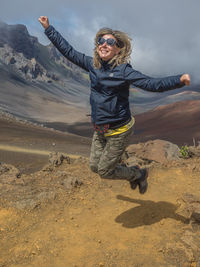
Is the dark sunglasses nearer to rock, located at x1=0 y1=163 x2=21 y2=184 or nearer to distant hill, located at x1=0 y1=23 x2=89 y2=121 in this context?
rock, located at x1=0 y1=163 x2=21 y2=184

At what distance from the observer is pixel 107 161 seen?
3.70 m

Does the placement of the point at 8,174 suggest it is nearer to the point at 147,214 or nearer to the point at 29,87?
the point at 147,214

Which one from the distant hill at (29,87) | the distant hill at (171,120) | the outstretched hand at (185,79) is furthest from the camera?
the distant hill at (29,87)

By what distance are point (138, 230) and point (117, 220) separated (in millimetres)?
409

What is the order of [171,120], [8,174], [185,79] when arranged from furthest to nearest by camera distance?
[171,120], [8,174], [185,79]

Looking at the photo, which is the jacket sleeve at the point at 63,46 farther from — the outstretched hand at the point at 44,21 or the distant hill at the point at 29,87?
the distant hill at the point at 29,87

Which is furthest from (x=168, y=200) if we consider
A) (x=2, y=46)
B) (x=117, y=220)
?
(x=2, y=46)

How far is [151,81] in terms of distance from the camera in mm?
3062

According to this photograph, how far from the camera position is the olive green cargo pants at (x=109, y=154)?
12.0ft

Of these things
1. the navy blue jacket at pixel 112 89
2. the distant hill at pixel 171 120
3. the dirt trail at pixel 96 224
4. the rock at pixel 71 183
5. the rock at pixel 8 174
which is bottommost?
the dirt trail at pixel 96 224

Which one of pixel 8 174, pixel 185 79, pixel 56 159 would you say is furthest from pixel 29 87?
pixel 185 79

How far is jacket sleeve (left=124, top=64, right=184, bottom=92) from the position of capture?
291 cm

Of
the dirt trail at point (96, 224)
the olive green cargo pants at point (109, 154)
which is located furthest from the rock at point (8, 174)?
the olive green cargo pants at point (109, 154)

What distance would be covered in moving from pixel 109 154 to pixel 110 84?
3.23 feet
